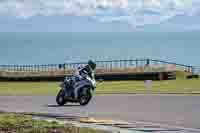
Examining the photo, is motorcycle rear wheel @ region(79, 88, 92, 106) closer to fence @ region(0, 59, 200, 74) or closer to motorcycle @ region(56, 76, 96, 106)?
motorcycle @ region(56, 76, 96, 106)

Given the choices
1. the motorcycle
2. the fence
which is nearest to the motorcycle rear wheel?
the motorcycle

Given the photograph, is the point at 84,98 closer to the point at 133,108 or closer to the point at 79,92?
the point at 79,92

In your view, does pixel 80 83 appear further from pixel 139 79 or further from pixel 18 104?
pixel 139 79

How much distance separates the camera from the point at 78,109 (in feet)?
77.5

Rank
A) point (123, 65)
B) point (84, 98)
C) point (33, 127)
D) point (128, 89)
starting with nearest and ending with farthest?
point (33, 127) < point (84, 98) < point (128, 89) < point (123, 65)

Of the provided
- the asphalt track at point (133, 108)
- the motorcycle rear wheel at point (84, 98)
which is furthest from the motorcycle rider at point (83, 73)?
the asphalt track at point (133, 108)

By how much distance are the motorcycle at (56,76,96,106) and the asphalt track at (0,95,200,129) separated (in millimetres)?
317

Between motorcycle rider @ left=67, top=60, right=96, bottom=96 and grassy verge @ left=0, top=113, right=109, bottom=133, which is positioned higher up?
motorcycle rider @ left=67, top=60, right=96, bottom=96

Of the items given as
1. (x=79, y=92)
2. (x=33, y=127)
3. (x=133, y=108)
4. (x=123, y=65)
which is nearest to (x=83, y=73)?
(x=79, y=92)

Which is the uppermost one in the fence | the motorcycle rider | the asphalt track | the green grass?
the fence

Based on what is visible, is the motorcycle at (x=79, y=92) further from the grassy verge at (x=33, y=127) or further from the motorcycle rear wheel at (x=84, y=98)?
the grassy verge at (x=33, y=127)

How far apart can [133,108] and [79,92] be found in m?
2.92

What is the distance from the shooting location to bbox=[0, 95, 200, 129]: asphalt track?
63.7 ft

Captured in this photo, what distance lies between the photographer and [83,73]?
82.8 ft
